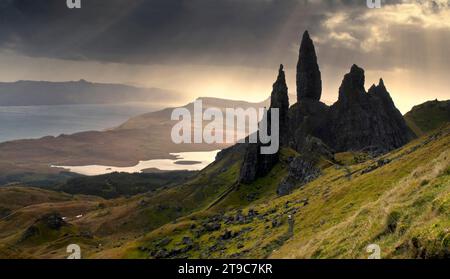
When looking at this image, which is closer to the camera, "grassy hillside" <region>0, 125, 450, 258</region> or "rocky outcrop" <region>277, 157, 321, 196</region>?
"grassy hillside" <region>0, 125, 450, 258</region>

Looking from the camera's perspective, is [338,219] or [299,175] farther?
[299,175]

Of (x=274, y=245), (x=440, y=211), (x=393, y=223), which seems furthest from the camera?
(x=274, y=245)

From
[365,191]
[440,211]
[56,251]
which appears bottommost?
[56,251]

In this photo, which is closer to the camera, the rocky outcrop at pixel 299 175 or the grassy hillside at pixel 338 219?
the grassy hillside at pixel 338 219

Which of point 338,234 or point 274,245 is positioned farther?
point 274,245

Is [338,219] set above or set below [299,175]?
above

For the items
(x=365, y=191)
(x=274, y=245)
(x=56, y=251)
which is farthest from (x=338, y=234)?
(x=56, y=251)
